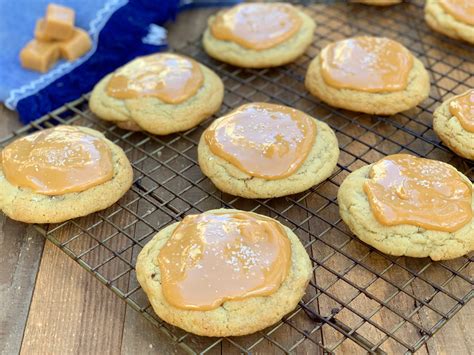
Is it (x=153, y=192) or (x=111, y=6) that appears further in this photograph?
(x=111, y=6)

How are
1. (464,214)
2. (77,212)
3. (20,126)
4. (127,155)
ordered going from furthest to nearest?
1. (20,126)
2. (127,155)
3. (77,212)
4. (464,214)

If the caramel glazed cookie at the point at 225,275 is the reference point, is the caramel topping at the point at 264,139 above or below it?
above

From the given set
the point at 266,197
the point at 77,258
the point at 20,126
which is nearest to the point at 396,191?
the point at 266,197

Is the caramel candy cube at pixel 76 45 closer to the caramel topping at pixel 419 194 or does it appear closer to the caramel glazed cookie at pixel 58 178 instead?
the caramel glazed cookie at pixel 58 178

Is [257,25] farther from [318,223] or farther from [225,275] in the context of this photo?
[225,275]

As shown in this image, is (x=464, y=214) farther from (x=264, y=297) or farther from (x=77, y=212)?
(x=77, y=212)

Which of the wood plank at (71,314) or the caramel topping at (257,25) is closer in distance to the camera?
the wood plank at (71,314)

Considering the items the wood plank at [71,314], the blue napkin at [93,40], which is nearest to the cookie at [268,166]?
the wood plank at [71,314]

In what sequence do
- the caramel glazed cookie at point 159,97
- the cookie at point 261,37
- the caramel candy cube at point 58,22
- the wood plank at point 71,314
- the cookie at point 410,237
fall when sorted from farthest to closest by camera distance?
the caramel candy cube at point 58,22 → the cookie at point 261,37 → the caramel glazed cookie at point 159,97 → the cookie at point 410,237 → the wood plank at point 71,314
